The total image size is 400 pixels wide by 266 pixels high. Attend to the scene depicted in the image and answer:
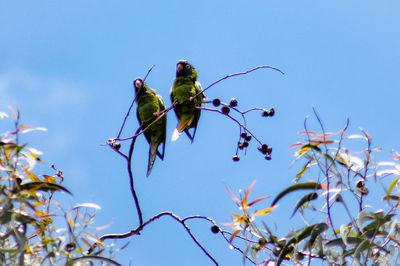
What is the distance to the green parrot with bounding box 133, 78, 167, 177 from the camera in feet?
13.6

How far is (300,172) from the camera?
8.05 ft

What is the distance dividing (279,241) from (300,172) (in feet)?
1.20

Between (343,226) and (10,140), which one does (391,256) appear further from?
(10,140)

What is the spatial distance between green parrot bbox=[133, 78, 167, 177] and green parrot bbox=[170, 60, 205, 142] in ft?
0.70

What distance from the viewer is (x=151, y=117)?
169 inches

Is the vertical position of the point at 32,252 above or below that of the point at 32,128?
below

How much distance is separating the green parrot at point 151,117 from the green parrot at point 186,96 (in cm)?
21

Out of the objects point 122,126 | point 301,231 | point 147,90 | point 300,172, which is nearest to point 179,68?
point 147,90

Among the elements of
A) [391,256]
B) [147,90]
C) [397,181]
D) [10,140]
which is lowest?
[391,256]

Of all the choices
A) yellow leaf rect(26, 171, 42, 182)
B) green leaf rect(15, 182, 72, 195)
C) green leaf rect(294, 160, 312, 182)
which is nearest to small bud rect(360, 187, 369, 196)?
green leaf rect(294, 160, 312, 182)

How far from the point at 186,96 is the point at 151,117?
36 cm

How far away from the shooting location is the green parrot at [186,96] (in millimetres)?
3863

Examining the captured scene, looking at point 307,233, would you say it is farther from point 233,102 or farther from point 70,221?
point 70,221

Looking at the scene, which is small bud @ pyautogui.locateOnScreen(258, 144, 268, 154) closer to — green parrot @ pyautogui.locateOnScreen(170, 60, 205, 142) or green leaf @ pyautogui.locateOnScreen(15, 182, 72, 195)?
green parrot @ pyautogui.locateOnScreen(170, 60, 205, 142)
